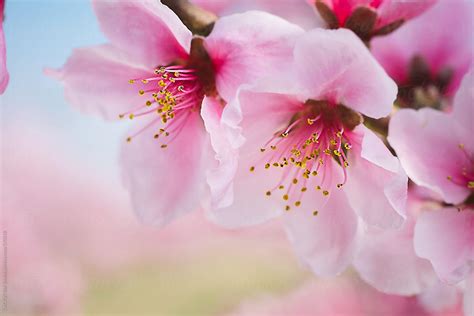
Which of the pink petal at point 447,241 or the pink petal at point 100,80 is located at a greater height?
the pink petal at point 100,80

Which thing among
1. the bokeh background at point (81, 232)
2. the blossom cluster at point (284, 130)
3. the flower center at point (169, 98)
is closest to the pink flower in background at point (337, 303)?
the bokeh background at point (81, 232)

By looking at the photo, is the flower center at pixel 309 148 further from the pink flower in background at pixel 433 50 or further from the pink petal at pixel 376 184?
the pink flower in background at pixel 433 50

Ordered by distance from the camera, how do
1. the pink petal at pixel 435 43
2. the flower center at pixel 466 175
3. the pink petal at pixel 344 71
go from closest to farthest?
the pink petal at pixel 344 71, the flower center at pixel 466 175, the pink petal at pixel 435 43

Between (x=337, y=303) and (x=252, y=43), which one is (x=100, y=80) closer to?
(x=252, y=43)

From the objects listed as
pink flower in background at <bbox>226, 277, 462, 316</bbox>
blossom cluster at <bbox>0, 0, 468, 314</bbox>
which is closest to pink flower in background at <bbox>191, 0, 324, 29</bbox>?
blossom cluster at <bbox>0, 0, 468, 314</bbox>

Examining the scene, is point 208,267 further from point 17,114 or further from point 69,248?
point 17,114

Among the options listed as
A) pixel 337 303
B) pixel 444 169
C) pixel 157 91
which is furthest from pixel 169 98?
pixel 337 303
